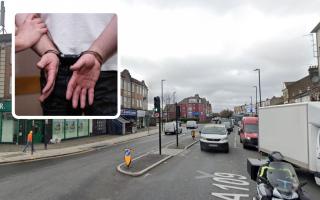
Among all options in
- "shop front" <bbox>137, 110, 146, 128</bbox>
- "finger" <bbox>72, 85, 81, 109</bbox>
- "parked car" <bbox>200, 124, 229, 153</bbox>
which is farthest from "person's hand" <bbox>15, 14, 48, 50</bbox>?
"shop front" <bbox>137, 110, 146, 128</bbox>

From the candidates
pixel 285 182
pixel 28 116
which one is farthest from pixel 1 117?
pixel 28 116

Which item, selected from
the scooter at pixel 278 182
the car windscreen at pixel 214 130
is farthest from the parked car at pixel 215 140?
the scooter at pixel 278 182

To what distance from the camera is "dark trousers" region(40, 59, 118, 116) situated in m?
2.08

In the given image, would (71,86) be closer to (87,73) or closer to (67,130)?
(87,73)

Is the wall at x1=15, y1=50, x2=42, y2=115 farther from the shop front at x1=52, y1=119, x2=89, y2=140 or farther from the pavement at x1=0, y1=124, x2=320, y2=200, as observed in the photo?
the shop front at x1=52, y1=119, x2=89, y2=140

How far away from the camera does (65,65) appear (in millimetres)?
2078

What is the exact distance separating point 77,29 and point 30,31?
0.32m

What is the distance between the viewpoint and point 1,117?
28.5m

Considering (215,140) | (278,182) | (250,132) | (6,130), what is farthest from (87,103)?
(6,130)

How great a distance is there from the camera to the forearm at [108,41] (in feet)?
6.93

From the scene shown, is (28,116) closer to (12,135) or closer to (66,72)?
(66,72)

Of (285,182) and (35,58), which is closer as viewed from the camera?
(35,58)

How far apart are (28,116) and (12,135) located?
2899 cm

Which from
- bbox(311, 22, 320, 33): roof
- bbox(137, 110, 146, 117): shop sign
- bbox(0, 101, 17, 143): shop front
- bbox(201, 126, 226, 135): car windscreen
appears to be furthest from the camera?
→ bbox(137, 110, 146, 117): shop sign
